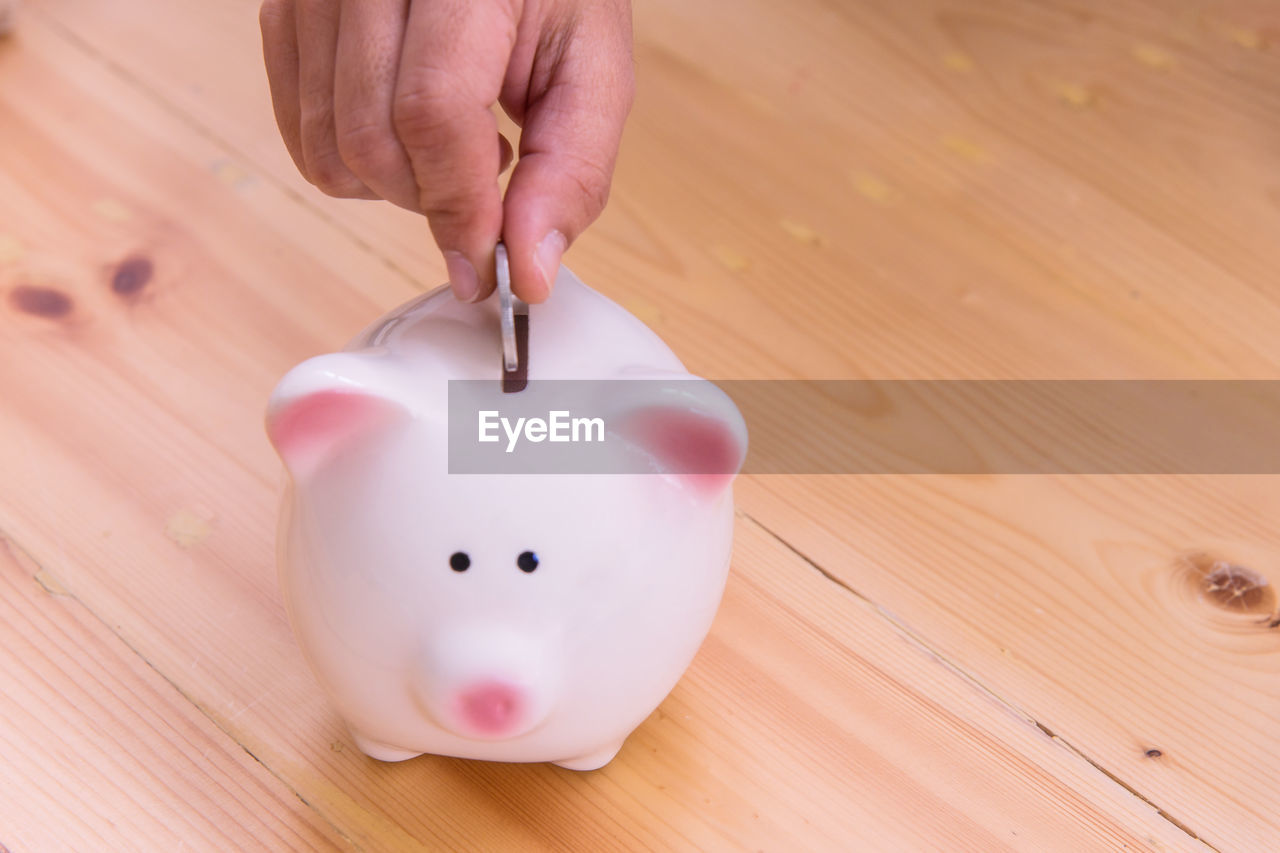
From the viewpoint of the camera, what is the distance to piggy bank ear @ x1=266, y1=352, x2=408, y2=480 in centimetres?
54

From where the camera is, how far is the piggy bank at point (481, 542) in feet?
1.82

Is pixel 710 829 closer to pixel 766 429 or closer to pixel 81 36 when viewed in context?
pixel 766 429

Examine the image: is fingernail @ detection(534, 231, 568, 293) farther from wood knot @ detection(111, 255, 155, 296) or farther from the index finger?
wood knot @ detection(111, 255, 155, 296)

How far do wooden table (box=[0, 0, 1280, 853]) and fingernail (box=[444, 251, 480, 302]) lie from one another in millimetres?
297

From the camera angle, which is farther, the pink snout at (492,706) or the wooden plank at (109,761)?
the wooden plank at (109,761)

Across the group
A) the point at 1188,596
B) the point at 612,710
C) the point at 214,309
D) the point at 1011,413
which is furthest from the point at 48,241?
the point at 1188,596

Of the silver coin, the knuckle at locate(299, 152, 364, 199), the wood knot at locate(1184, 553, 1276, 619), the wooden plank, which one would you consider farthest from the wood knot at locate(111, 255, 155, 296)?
the wood knot at locate(1184, 553, 1276, 619)

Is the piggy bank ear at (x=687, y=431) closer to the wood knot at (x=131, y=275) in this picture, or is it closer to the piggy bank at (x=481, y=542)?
the piggy bank at (x=481, y=542)

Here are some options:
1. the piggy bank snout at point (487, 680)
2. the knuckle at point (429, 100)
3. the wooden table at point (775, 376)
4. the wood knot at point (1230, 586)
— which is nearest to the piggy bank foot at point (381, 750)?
the wooden table at point (775, 376)

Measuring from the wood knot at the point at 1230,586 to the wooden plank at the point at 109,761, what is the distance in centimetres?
60

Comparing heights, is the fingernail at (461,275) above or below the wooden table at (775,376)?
above

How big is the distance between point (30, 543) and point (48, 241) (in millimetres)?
287

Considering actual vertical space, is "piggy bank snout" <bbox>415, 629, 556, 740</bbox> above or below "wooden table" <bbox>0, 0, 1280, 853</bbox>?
above

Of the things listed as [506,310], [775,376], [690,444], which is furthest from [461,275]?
[775,376]
